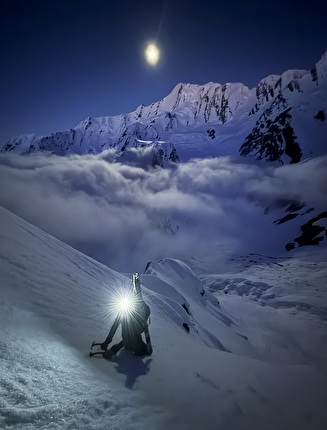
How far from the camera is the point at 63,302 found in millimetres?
7070

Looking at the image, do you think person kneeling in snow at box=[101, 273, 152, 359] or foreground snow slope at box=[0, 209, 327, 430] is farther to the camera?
person kneeling in snow at box=[101, 273, 152, 359]

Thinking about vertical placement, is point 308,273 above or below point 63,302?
above

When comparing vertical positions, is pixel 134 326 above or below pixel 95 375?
above

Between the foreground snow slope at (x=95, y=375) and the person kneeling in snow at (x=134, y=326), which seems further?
the person kneeling in snow at (x=134, y=326)

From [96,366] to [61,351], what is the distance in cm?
80

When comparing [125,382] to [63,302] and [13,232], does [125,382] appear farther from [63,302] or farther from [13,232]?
[13,232]

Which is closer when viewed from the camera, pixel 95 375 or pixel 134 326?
pixel 95 375

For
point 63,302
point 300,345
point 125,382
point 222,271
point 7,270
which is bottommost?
point 300,345

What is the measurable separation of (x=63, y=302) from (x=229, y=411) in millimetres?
5339

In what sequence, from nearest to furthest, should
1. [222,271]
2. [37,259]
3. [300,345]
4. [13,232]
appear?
[37,259], [13,232], [300,345], [222,271]

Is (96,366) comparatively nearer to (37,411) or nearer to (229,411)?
(37,411)

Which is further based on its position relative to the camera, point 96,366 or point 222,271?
point 222,271

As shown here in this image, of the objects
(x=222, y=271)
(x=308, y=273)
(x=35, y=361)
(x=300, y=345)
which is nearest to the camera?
(x=35, y=361)

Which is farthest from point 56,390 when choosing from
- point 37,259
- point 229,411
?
point 37,259
